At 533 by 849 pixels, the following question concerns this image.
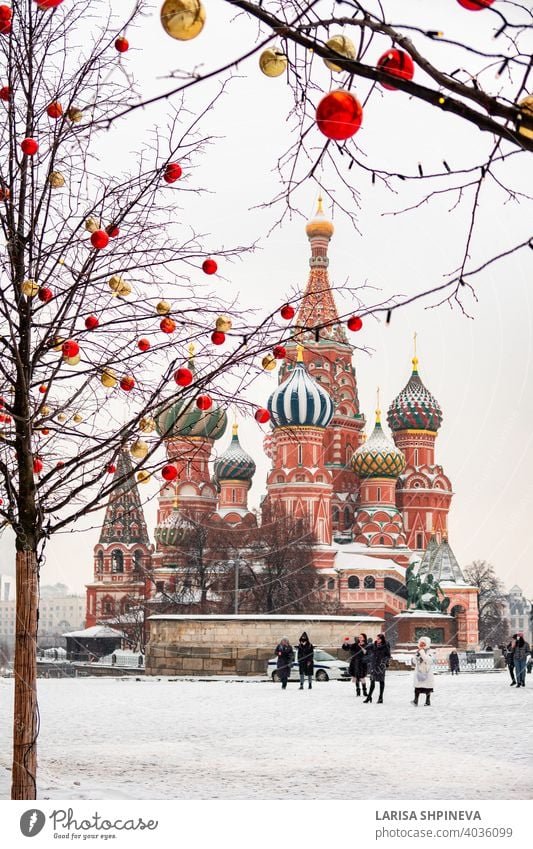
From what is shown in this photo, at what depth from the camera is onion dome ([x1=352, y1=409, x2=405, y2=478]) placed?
33.4m

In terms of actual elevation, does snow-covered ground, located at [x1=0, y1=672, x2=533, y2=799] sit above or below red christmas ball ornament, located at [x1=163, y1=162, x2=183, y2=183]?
below

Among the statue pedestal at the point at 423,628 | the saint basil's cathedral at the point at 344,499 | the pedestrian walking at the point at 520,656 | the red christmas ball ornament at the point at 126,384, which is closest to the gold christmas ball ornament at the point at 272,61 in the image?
the red christmas ball ornament at the point at 126,384

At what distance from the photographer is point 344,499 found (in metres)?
34.6

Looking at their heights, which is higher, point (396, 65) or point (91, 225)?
point (91, 225)

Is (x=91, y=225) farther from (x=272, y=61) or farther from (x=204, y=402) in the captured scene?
(x=272, y=61)

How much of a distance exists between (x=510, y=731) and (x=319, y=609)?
19.0 metres

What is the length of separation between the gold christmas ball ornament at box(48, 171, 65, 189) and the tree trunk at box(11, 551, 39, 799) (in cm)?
122

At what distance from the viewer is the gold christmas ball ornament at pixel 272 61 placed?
2.47 metres

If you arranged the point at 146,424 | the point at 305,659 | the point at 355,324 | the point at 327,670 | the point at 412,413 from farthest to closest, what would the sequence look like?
1. the point at 412,413
2. the point at 327,670
3. the point at 305,659
4. the point at 146,424
5. the point at 355,324

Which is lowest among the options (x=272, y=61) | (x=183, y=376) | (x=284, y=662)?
(x=284, y=662)

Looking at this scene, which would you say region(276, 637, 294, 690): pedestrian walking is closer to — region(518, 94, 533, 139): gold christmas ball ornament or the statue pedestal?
region(518, 94, 533, 139): gold christmas ball ornament

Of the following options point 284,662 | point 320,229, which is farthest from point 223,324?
point 320,229

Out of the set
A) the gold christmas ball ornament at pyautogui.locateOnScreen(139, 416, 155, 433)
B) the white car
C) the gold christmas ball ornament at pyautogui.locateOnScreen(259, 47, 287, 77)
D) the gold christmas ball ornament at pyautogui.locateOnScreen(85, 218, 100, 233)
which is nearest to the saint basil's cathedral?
the white car

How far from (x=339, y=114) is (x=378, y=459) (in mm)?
31827
